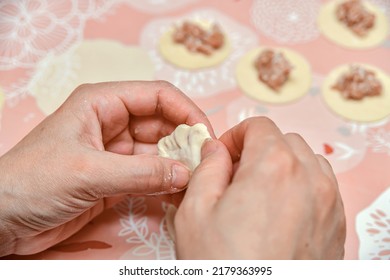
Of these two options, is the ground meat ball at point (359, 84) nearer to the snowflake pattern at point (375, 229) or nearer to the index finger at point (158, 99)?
the snowflake pattern at point (375, 229)

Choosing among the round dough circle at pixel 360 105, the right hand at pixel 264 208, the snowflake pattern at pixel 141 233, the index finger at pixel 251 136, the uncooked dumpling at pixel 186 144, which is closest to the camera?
the right hand at pixel 264 208

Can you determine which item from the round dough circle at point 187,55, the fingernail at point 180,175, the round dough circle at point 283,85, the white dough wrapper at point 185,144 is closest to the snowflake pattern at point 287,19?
the round dough circle at point 283,85

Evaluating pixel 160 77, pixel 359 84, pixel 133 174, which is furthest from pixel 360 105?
pixel 133 174

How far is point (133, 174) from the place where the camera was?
1091mm

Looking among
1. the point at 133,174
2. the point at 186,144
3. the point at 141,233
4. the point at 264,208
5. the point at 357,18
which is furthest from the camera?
the point at 357,18

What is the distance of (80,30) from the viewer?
2023 mm

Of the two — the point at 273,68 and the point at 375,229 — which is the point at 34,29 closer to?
the point at 273,68

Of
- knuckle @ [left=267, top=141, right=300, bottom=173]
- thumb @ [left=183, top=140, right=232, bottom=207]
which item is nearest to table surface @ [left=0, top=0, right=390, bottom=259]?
thumb @ [left=183, top=140, right=232, bottom=207]

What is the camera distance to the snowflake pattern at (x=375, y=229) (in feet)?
4.67

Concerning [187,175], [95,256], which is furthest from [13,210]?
[187,175]

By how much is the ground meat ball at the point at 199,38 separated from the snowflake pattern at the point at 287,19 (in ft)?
0.76

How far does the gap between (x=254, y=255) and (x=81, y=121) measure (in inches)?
24.6

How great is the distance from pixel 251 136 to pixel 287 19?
1252 millimetres

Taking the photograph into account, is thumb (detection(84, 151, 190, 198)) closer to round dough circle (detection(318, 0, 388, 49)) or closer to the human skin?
the human skin
